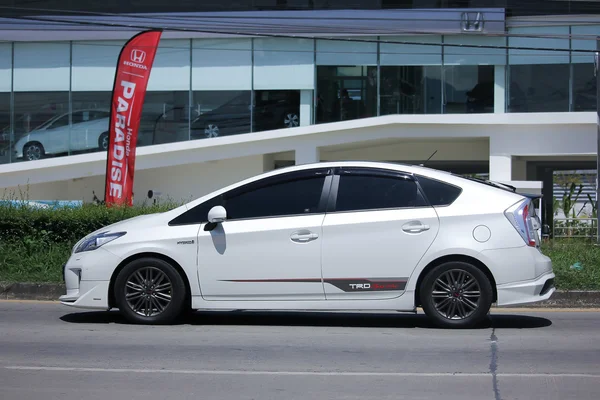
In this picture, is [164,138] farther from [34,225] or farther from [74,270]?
[74,270]

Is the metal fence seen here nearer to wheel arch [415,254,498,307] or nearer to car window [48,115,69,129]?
car window [48,115,69,129]

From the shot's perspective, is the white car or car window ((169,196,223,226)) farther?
the white car

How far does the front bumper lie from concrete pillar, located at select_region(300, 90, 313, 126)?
59.5ft

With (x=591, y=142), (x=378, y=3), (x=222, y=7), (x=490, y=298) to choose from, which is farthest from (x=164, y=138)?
(x=490, y=298)

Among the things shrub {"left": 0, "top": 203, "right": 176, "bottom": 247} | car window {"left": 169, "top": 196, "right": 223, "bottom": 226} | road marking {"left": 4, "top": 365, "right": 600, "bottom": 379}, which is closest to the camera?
road marking {"left": 4, "top": 365, "right": 600, "bottom": 379}

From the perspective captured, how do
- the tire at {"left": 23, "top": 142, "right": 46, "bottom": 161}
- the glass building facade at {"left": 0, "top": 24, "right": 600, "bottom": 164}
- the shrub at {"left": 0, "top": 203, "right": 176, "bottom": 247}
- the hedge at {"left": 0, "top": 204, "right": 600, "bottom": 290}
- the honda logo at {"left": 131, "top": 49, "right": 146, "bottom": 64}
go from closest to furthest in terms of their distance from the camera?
the hedge at {"left": 0, "top": 204, "right": 600, "bottom": 290} < the shrub at {"left": 0, "top": 203, "right": 176, "bottom": 247} < the honda logo at {"left": 131, "top": 49, "right": 146, "bottom": 64} < the glass building facade at {"left": 0, "top": 24, "right": 600, "bottom": 164} < the tire at {"left": 23, "top": 142, "right": 46, "bottom": 161}

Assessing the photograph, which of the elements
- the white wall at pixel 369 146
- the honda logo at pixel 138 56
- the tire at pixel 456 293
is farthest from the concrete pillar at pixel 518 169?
the tire at pixel 456 293

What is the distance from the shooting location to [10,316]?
9.90 metres

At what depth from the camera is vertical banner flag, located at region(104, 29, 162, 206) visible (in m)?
20.5

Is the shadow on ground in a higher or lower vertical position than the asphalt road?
higher

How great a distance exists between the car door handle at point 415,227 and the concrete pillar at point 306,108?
18.2 metres

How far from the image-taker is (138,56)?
2050 centimetres

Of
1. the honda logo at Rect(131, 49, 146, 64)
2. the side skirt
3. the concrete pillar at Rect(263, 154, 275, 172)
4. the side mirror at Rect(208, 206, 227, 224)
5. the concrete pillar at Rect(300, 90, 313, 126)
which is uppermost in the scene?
the honda logo at Rect(131, 49, 146, 64)

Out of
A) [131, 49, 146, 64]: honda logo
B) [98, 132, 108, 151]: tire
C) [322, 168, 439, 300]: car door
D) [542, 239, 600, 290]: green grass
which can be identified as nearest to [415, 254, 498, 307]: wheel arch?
[322, 168, 439, 300]: car door
